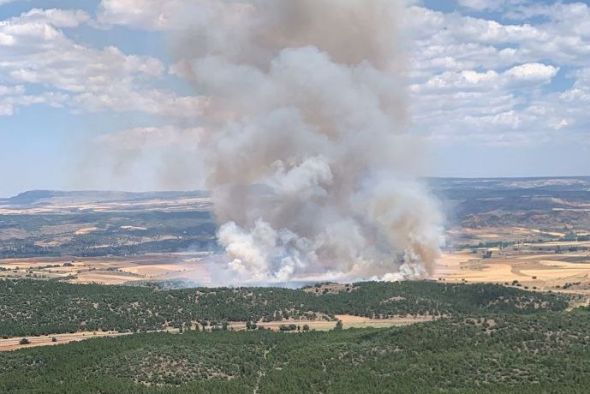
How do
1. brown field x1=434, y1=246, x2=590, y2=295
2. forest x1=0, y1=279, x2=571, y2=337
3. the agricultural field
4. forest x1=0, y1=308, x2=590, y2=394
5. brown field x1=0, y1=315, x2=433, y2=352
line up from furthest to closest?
brown field x1=434, y1=246, x2=590, y2=295
forest x1=0, y1=279, x2=571, y2=337
brown field x1=0, y1=315, x2=433, y2=352
the agricultural field
forest x1=0, y1=308, x2=590, y2=394

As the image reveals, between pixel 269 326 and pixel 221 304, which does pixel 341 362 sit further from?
pixel 221 304

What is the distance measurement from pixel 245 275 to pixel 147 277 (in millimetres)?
42386

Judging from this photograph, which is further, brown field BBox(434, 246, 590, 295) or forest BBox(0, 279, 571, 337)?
brown field BBox(434, 246, 590, 295)

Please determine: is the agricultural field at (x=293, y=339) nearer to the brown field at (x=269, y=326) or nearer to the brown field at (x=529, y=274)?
the brown field at (x=269, y=326)

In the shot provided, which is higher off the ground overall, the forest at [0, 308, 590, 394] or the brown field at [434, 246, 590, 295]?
the brown field at [434, 246, 590, 295]

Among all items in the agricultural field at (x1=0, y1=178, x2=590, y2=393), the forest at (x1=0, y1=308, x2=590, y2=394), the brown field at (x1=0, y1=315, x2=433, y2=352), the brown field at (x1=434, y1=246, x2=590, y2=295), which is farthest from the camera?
the brown field at (x1=434, y1=246, x2=590, y2=295)

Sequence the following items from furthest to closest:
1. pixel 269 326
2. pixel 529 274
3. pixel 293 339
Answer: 1. pixel 529 274
2. pixel 269 326
3. pixel 293 339

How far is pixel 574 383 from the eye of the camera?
72938mm

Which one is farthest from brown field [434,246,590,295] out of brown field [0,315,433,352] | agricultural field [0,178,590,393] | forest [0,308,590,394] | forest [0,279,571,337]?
forest [0,308,590,394]

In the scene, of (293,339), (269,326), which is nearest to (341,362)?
(293,339)

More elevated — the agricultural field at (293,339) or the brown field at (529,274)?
the brown field at (529,274)

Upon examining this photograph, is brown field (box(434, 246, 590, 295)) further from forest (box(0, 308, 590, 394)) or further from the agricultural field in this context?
forest (box(0, 308, 590, 394))

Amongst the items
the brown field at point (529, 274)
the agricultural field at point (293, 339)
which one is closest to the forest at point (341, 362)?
the agricultural field at point (293, 339)

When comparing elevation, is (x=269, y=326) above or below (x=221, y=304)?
below
